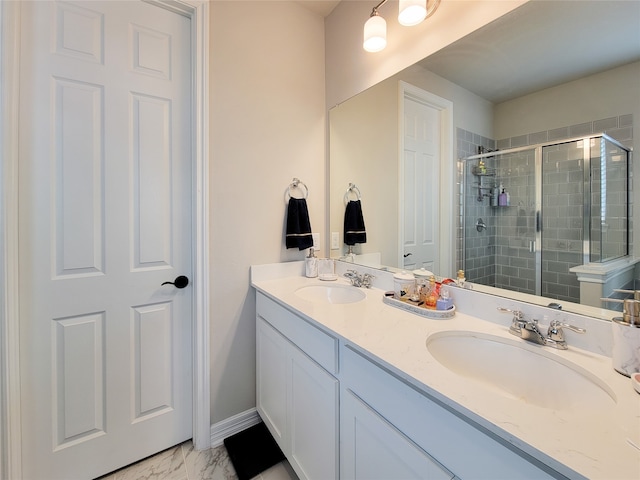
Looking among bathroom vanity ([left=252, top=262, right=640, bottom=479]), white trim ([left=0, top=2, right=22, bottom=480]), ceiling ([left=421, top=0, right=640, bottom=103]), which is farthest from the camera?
white trim ([left=0, top=2, right=22, bottom=480])

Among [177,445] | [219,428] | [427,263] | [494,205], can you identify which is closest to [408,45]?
[494,205]

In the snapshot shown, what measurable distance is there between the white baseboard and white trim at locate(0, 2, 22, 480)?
0.77m

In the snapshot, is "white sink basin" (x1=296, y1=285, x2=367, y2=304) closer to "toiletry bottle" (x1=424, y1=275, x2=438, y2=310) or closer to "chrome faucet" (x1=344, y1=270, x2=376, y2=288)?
"chrome faucet" (x1=344, y1=270, x2=376, y2=288)

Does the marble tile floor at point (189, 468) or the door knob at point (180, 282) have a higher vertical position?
the door knob at point (180, 282)

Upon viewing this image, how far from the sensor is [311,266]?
5.47ft

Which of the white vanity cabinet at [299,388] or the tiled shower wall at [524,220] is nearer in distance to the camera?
the tiled shower wall at [524,220]

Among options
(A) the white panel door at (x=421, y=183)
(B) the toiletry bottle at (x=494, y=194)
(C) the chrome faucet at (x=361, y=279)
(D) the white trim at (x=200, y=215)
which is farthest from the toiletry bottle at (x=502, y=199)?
(D) the white trim at (x=200, y=215)

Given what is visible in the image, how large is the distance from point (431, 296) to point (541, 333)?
0.36 m

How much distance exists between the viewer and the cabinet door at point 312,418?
945 millimetres

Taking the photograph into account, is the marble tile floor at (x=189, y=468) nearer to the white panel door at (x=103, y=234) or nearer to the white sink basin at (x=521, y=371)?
the white panel door at (x=103, y=234)

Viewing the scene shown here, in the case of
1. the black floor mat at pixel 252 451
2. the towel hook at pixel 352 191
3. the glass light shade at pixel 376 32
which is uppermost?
the glass light shade at pixel 376 32

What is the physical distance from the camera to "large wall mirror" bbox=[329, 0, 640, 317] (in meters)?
0.77

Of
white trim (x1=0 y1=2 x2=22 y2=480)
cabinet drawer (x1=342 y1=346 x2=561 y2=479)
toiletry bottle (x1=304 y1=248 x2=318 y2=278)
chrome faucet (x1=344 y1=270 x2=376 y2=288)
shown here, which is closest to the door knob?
white trim (x1=0 y1=2 x2=22 y2=480)

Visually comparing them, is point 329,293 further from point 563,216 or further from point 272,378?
point 563,216
